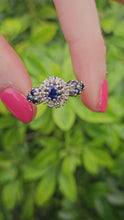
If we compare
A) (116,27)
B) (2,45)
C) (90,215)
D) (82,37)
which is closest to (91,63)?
(82,37)

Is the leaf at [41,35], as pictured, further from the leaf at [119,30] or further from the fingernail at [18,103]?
the fingernail at [18,103]

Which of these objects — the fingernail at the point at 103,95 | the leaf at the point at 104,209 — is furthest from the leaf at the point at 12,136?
the fingernail at the point at 103,95

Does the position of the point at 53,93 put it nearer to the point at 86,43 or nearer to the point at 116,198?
the point at 86,43

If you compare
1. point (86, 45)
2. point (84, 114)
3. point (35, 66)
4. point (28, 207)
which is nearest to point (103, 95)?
point (86, 45)

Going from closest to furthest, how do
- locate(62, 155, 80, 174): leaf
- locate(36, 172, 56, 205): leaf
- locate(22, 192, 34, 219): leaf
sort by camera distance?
locate(62, 155, 80, 174): leaf → locate(36, 172, 56, 205): leaf → locate(22, 192, 34, 219): leaf

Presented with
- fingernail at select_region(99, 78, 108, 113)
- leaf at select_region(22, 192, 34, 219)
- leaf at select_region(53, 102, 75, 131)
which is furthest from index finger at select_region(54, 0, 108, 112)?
leaf at select_region(22, 192, 34, 219)

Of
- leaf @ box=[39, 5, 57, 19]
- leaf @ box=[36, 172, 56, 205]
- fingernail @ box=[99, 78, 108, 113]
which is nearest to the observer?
fingernail @ box=[99, 78, 108, 113]

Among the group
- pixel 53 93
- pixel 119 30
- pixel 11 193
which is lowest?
pixel 11 193

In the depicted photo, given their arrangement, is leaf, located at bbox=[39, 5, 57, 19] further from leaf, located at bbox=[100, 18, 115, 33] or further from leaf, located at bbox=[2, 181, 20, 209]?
leaf, located at bbox=[2, 181, 20, 209]
